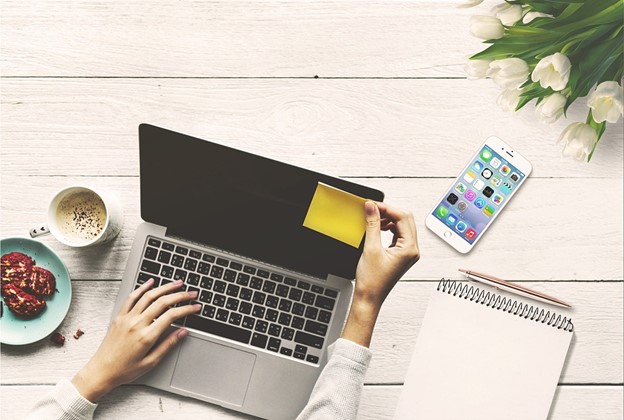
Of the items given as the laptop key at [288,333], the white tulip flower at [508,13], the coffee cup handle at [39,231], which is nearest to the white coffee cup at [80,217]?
the coffee cup handle at [39,231]

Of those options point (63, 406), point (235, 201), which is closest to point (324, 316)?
point (235, 201)

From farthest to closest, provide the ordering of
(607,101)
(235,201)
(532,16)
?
(235,201) < (532,16) < (607,101)

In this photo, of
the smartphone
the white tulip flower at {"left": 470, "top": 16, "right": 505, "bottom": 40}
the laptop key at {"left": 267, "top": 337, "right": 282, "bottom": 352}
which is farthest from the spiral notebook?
the white tulip flower at {"left": 470, "top": 16, "right": 505, "bottom": 40}

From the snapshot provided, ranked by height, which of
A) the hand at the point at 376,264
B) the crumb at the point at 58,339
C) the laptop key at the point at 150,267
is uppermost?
the hand at the point at 376,264

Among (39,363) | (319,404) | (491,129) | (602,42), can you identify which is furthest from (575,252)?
(39,363)

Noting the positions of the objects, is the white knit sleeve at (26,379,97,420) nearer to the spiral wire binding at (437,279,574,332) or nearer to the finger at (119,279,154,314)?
the finger at (119,279,154,314)

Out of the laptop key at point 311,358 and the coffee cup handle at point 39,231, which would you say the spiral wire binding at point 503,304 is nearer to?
the laptop key at point 311,358

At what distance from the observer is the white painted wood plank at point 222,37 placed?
99 centimetres

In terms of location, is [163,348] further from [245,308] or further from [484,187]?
[484,187]

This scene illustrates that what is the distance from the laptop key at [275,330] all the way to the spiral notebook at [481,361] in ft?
0.75

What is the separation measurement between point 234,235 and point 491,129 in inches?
18.1

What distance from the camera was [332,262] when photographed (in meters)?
0.90

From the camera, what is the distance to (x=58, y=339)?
957mm

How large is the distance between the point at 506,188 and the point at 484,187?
0.04 metres
